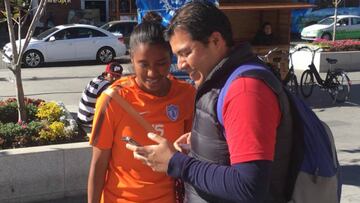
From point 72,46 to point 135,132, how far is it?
641 inches

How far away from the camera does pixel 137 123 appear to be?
7.55 ft

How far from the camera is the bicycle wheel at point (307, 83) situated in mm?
11012

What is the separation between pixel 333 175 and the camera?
1.68m

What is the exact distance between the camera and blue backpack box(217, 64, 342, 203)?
1.66 m

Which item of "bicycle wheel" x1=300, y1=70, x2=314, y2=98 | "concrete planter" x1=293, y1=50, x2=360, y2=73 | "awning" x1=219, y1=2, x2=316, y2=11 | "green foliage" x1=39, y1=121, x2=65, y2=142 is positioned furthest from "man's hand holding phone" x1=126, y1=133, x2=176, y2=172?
"concrete planter" x1=293, y1=50, x2=360, y2=73

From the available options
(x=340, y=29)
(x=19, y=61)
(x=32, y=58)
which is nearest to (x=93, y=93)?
(x=19, y=61)

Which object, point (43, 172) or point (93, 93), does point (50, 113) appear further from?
point (43, 172)


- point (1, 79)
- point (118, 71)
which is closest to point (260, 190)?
point (118, 71)

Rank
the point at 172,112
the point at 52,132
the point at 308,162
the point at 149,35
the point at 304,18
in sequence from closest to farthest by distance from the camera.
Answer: the point at 308,162
the point at 149,35
the point at 172,112
the point at 52,132
the point at 304,18

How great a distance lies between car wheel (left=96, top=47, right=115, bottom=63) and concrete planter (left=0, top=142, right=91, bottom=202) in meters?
13.9

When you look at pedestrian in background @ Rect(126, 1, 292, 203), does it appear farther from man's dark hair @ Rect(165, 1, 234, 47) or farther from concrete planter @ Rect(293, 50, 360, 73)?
concrete planter @ Rect(293, 50, 360, 73)

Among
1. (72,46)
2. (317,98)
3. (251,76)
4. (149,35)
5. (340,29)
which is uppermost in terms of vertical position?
(149,35)

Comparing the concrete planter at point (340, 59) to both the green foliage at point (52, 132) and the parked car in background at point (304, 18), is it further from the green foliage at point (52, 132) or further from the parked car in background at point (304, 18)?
the parked car in background at point (304, 18)

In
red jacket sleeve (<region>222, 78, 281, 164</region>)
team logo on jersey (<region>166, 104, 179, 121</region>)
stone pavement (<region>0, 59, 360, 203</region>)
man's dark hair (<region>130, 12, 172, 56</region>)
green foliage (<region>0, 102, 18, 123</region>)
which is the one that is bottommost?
stone pavement (<region>0, 59, 360, 203</region>)
